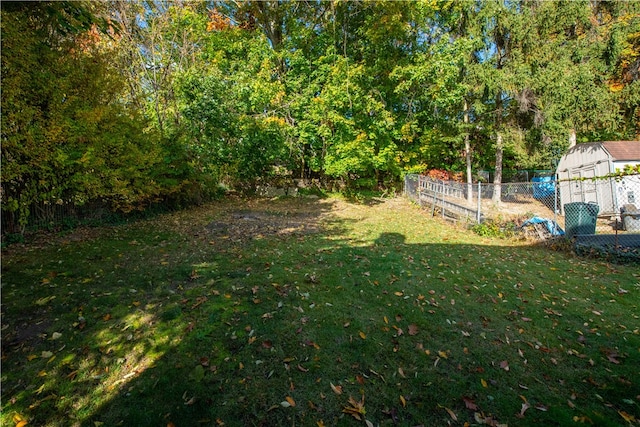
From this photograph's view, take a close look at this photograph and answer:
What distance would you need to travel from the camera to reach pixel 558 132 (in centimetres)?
1451

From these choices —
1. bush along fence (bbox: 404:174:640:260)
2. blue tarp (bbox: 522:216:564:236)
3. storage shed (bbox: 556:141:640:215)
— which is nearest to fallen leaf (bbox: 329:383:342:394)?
bush along fence (bbox: 404:174:640:260)

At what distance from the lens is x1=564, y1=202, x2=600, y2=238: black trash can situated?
755cm

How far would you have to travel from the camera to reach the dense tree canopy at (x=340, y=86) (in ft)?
35.3

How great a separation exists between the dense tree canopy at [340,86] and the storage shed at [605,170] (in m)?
1.14

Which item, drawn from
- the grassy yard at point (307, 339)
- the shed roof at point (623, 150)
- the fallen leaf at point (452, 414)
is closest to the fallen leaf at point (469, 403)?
the grassy yard at point (307, 339)

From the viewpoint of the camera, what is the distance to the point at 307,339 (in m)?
3.17

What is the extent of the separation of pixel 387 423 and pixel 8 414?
280 cm

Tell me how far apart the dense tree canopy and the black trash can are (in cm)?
852

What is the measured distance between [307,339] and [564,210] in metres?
8.17

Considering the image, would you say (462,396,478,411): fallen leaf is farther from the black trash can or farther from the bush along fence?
the black trash can

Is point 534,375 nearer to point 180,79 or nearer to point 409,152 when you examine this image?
point 180,79

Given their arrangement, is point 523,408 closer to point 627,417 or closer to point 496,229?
point 627,417

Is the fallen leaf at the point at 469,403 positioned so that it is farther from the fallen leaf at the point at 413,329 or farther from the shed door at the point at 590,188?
the shed door at the point at 590,188

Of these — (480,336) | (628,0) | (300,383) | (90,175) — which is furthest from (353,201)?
(628,0)
